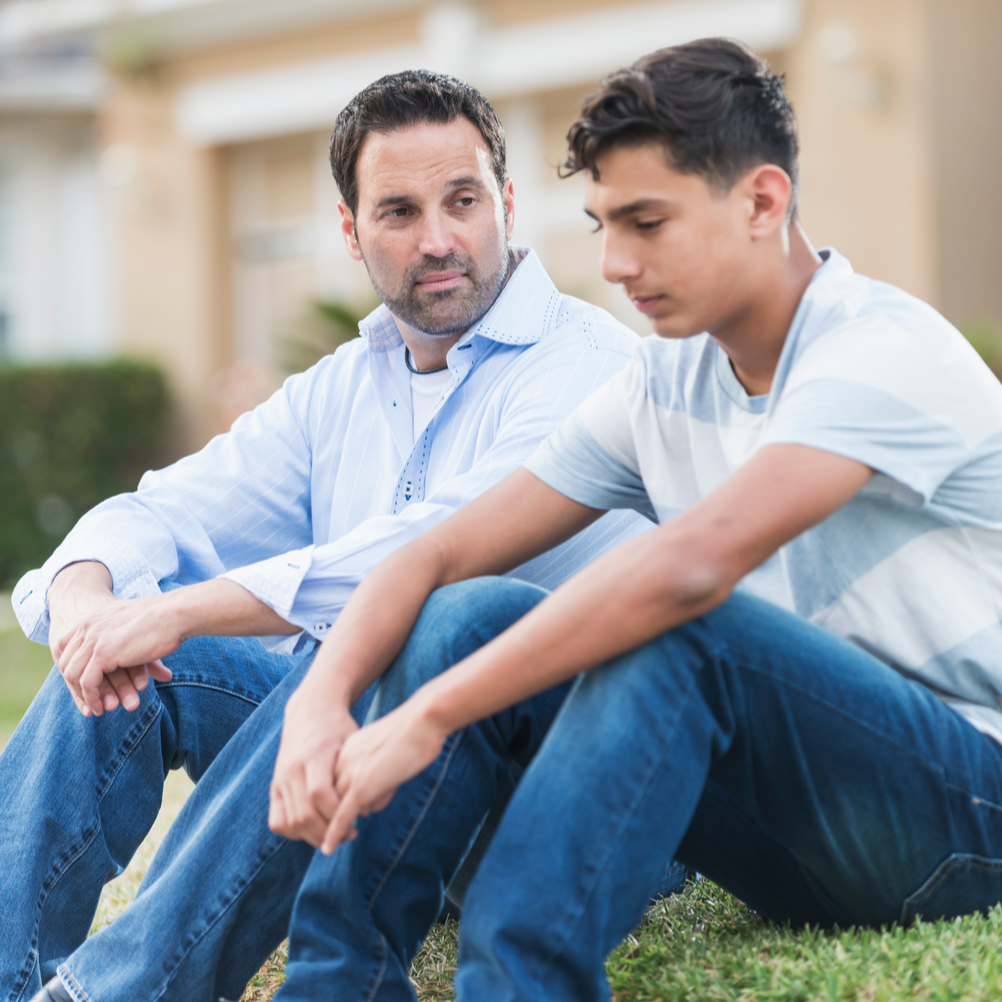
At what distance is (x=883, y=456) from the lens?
163cm

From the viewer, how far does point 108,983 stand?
1868mm

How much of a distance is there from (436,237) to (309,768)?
1246mm

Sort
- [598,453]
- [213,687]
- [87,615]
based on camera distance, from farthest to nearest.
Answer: [213,687] < [87,615] < [598,453]

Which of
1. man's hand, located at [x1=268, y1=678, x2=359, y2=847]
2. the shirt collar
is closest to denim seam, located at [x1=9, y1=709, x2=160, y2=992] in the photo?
man's hand, located at [x1=268, y1=678, x2=359, y2=847]

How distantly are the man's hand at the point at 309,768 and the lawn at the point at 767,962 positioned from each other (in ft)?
1.81

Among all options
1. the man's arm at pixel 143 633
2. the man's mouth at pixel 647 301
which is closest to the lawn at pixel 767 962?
the man's arm at pixel 143 633

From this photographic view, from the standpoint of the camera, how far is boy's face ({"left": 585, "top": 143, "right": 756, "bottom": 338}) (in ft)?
5.69

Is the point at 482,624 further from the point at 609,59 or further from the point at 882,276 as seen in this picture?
the point at 609,59

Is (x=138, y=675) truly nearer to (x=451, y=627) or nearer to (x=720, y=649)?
(x=451, y=627)

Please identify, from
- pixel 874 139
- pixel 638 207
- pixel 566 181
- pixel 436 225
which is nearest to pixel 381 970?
pixel 638 207

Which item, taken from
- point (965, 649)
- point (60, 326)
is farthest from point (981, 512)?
point (60, 326)

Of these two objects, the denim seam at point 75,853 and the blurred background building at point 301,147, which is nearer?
the denim seam at point 75,853

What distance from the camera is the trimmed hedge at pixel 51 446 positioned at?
9281mm

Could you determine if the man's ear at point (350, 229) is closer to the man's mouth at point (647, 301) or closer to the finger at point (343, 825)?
the man's mouth at point (647, 301)
